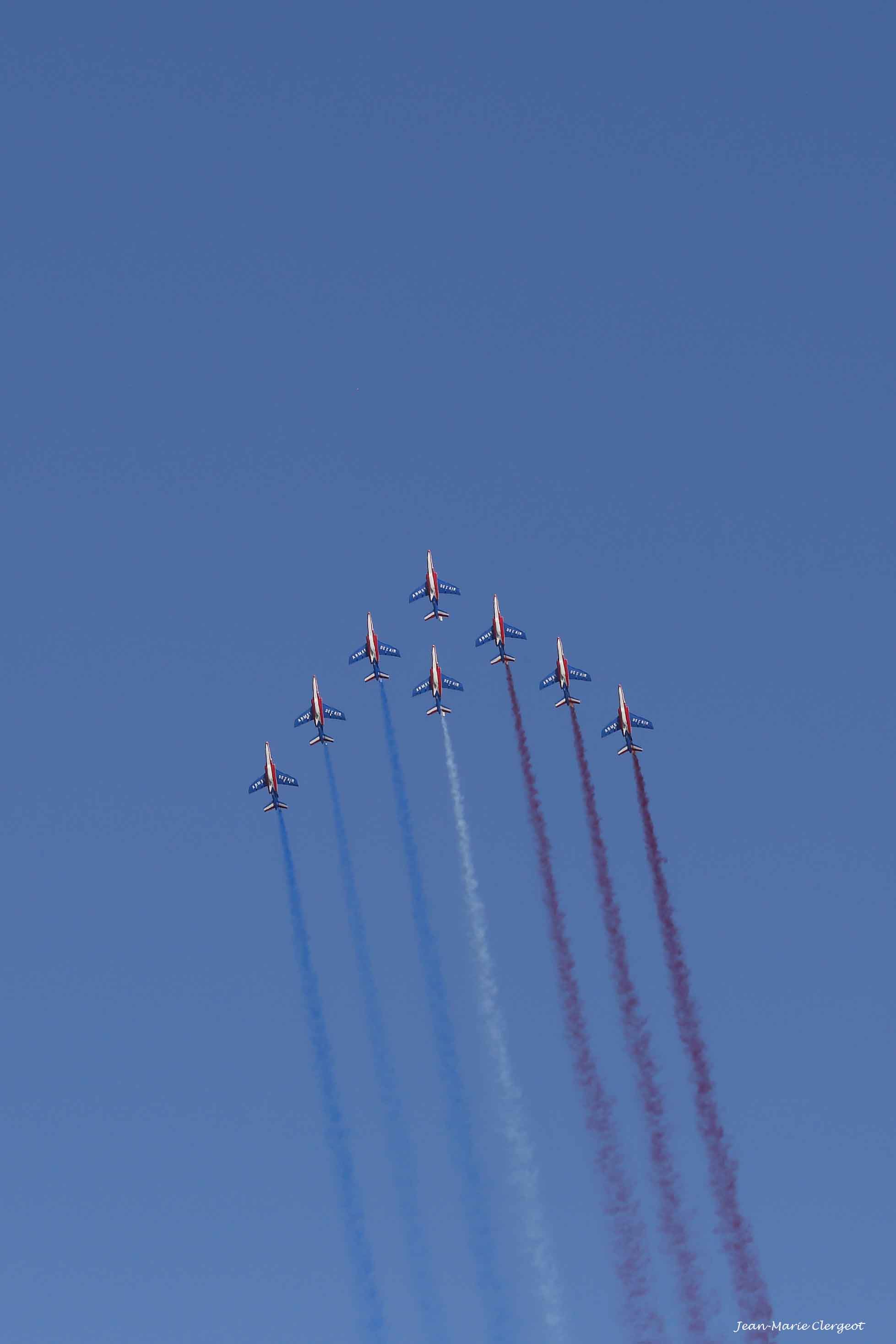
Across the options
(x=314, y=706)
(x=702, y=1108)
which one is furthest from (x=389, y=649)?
(x=702, y=1108)

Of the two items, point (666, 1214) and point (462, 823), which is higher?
point (462, 823)

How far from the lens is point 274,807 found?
509 feet

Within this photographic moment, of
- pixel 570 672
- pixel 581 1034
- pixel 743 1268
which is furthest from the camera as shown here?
pixel 570 672

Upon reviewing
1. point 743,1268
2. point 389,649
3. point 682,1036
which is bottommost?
point 743,1268

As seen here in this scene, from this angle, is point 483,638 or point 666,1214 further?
point 483,638

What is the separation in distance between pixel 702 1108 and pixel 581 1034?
21.3ft

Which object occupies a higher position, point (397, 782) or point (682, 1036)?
point (397, 782)

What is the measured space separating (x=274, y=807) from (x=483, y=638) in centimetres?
1247

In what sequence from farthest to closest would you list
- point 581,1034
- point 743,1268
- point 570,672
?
point 570,672 < point 581,1034 < point 743,1268

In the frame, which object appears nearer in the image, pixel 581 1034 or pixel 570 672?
pixel 581 1034

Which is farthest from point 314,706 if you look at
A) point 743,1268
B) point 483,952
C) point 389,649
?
point 743,1268

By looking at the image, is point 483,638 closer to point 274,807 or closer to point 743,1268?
point 274,807

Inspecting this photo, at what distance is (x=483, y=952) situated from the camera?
14900 cm

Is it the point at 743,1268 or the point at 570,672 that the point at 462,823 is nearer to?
the point at 570,672
